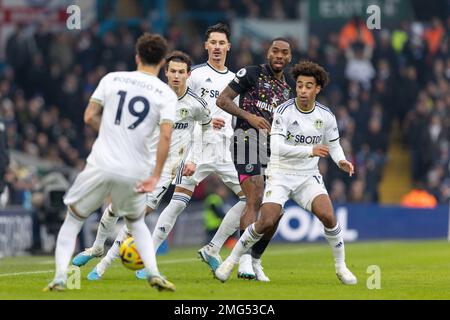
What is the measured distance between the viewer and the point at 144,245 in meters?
12.0

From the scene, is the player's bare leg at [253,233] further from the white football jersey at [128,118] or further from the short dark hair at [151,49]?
the short dark hair at [151,49]

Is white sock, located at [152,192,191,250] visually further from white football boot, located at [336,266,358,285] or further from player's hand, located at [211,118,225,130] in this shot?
white football boot, located at [336,266,358,285]

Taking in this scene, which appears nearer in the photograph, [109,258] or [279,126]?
[279,126]

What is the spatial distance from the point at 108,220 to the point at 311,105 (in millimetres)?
2742

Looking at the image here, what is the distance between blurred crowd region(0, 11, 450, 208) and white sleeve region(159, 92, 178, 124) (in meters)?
15.7

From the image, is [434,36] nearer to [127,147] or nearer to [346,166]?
[346,166]

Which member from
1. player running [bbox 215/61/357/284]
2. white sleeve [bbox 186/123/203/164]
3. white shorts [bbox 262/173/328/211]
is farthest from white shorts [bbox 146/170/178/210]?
white shorts [bbox 262/173/328/211]

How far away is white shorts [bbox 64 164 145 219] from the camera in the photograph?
11812mm

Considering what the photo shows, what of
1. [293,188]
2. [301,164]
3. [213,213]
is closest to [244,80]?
[301,164]

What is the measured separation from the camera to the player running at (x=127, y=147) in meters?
11.8

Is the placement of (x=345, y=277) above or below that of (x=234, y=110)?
below

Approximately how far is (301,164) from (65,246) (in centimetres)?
319

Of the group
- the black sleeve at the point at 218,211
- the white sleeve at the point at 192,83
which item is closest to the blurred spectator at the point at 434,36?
the black sleeve at the point at 218,211

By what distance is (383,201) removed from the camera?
3184 cm
